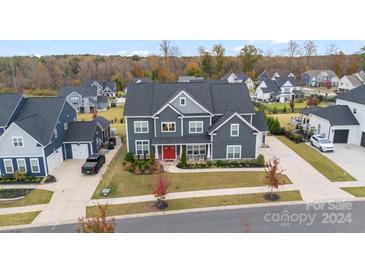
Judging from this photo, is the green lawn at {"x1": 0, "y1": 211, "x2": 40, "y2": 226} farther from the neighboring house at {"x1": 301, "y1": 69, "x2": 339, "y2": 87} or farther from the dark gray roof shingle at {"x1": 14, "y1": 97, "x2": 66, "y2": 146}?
the neighboring house at {"x1": 301, "y1": 69, "x2": 339, "y2": 87}

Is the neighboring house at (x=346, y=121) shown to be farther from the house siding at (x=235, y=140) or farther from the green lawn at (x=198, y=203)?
the green lawn at (x=198, y=203)

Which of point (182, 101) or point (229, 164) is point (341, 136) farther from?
point (182, 101)

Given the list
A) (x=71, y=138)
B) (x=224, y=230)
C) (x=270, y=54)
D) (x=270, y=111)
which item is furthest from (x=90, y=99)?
(x=270, y=54)

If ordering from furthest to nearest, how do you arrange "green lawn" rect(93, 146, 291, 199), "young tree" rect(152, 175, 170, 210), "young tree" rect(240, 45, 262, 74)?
"young tree" rect(240, 45, 262, 74)
"green lawn" rect(93, 146, 291, 199)
"young tree" rect(152, 175, 170, 210)

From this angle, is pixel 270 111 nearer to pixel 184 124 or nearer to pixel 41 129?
pixel 184 124

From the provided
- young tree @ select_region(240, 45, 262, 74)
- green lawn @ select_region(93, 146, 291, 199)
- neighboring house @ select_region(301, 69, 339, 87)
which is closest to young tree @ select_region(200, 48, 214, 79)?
young tree @ select_region(240, 45, 262, 74)

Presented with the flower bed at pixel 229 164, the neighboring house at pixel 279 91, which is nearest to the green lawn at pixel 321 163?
the flower bed at pixel 229 164
